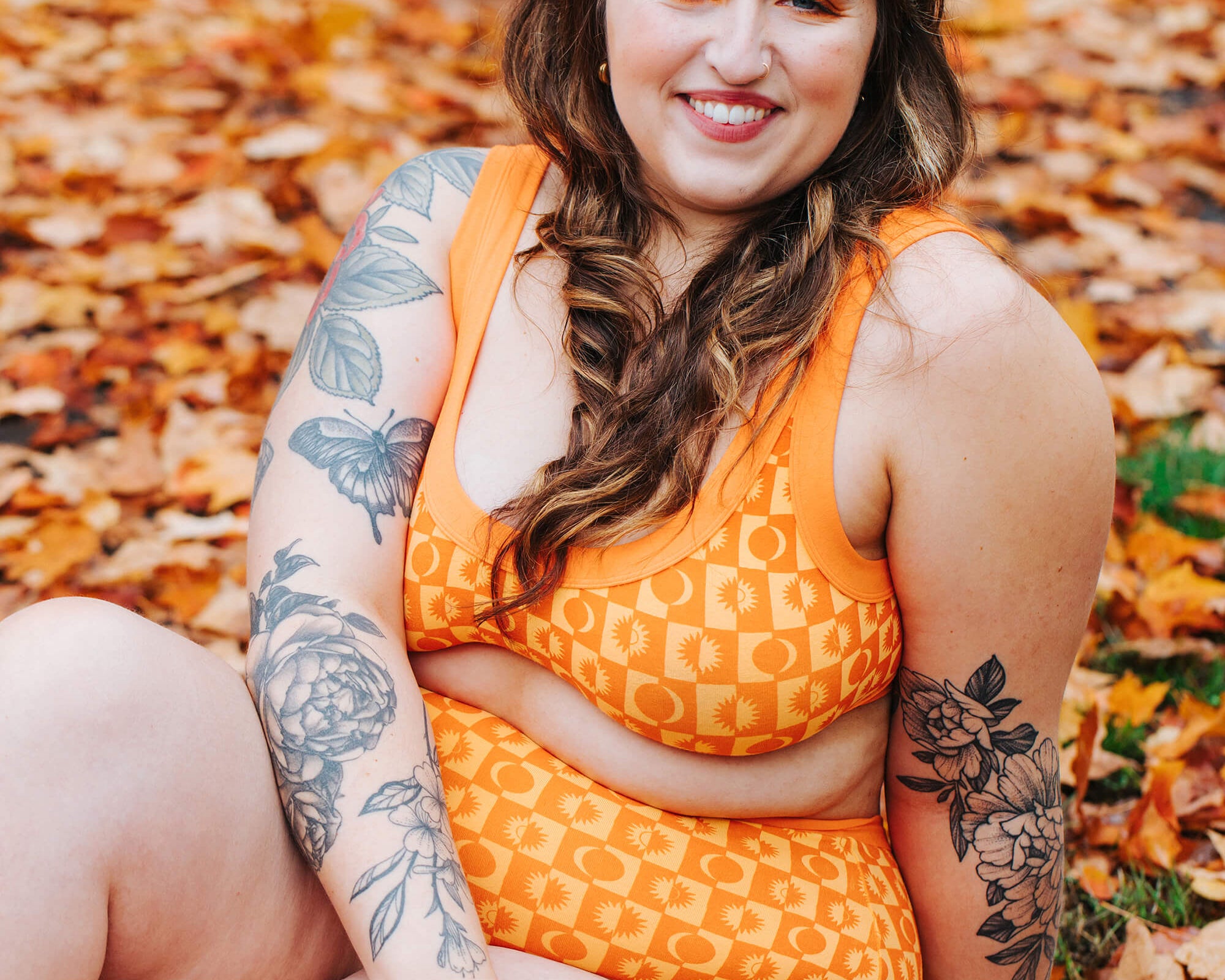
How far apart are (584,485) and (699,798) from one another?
398 mm

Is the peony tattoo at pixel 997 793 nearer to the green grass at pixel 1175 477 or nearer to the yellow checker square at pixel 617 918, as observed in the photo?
the yellow checker square at pixel 617 918

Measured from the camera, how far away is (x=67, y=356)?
2.91 m

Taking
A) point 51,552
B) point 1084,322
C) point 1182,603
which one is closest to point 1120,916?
point 1182,603

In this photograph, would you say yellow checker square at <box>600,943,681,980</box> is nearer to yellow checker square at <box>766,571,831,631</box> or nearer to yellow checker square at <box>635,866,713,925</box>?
yellow checker square at <box>635,866,713,925</box>

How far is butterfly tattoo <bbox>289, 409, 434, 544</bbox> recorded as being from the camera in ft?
4.81

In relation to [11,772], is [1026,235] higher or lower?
lower

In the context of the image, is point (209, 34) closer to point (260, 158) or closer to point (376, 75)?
point (376, 75)

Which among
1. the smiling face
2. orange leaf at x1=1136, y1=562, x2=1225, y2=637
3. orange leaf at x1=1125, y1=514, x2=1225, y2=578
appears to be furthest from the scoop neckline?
orange leaf at x1=1125, y1=514, x2=1225, y2=578

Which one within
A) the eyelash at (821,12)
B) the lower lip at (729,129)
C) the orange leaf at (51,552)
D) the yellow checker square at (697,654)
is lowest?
the orange leaf at (51,552)

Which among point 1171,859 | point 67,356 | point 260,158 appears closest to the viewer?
point 1171,859

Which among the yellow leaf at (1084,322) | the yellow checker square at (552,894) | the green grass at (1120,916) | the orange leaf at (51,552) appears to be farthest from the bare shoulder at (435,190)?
the yellow leaf at (1084,322)

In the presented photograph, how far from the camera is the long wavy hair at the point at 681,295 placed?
1.36m

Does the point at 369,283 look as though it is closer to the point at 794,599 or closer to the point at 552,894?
the point at 794,599

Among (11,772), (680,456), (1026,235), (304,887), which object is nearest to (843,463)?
(680,456)
